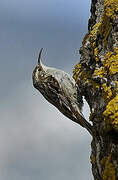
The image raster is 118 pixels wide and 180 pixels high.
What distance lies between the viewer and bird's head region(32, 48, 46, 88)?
429 centimetres

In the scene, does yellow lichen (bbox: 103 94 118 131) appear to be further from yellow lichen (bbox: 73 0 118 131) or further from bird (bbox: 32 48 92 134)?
bird (bbox: 32 48 92 134)

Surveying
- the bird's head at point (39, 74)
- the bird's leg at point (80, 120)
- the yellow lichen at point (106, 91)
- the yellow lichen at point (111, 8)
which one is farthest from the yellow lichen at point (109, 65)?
the bird's head at point (39, 74)

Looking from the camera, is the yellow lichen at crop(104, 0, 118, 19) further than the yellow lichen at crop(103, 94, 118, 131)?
Yes

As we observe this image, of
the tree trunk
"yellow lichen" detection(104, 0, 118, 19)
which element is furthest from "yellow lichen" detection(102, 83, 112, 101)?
"yellow lichen" detection(104, 0, 118, 19)

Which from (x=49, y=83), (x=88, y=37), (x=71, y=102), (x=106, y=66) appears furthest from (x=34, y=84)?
(x=106, y=66)

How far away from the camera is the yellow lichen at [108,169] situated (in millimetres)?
3080

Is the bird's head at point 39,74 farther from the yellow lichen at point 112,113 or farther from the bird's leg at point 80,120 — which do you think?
the yellow lichen at point 112,113

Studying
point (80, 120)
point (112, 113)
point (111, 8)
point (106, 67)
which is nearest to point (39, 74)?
point (80, 120)

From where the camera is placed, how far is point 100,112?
341 cm

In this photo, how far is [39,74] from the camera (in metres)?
4.32

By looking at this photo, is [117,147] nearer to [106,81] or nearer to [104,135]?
[104,135]

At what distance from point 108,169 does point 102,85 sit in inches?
30.8

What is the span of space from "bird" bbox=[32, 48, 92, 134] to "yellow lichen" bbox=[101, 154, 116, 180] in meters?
0.69

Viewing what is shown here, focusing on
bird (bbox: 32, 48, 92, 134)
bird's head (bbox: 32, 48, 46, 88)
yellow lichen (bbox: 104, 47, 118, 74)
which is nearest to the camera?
yellow lichen (bbox: 104, 47, 118, 74)
